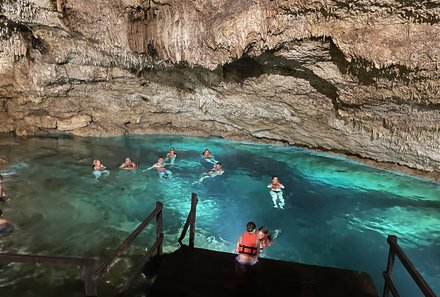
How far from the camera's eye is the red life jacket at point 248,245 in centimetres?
578

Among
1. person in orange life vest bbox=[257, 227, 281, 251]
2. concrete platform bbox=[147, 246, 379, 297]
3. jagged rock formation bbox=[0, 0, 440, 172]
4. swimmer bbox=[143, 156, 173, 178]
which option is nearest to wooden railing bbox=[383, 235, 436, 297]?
concrete platform bbox=[147, 246, 379, 297]

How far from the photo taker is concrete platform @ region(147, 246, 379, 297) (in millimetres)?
4891

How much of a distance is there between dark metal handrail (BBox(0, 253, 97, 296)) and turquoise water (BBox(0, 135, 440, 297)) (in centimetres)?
368

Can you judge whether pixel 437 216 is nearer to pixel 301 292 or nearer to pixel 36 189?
pixel 301 292

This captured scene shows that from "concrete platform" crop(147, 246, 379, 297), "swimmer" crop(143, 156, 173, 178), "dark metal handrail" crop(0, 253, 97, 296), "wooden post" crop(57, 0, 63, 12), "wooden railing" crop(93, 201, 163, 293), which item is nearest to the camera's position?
"dark metal handrail" crop(0, 253, 97, 296)

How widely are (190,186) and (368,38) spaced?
8060 mm

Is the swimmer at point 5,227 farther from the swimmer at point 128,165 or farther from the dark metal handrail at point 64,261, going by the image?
the dark metal handrail at point 64,261

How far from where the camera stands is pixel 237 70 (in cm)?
1296

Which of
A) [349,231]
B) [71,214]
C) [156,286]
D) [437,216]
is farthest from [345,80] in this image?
[71,214]

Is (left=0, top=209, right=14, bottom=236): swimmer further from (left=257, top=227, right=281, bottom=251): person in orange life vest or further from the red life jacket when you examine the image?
the red life jacket

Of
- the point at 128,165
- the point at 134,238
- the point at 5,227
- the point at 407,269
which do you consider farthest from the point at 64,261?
the point at 128,165

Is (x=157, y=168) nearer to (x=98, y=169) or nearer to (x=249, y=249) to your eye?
(x=98, y=169)

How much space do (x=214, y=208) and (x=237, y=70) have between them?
525 cm

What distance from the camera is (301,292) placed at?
495cm
